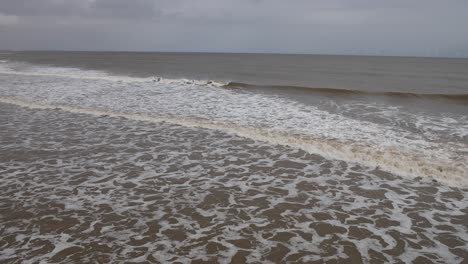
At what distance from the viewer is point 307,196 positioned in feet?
21.6

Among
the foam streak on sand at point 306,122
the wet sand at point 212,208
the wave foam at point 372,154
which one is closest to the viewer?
the wet sand at point 212,208

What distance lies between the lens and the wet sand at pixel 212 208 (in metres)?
4.71

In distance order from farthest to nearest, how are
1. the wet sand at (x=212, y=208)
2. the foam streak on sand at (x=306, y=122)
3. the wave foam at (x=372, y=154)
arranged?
the foam streak on sand at (x=306, y=122) → the wave foam at (x=372, y=154) → the wet sand at (x=212, y=208)

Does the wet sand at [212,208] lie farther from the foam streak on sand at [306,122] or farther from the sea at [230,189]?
the foam streak on sand at [306,122]

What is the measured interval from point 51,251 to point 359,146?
27.1 feet

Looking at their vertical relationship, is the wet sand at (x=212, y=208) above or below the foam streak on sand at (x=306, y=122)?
below

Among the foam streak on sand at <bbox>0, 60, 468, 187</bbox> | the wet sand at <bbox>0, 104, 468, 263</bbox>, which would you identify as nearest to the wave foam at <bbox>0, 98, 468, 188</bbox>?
the foam streak on sand at <bbox>0, 60, 468, 187</bbox>

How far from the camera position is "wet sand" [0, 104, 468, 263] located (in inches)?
186

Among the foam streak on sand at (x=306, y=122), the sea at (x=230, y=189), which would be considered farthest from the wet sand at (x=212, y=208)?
the foam streak on sand at (x=306, y=122)

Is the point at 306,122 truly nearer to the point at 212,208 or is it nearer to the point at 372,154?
A: the point at 372,154

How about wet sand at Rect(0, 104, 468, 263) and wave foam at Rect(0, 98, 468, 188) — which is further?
wave foam at Rect(0, 98, 468, 188)

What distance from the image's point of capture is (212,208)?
19.7 ft

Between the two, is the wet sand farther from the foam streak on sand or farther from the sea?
the foam streak on sand

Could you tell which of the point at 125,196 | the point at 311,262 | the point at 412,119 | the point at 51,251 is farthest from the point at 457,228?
the point at 412,119
